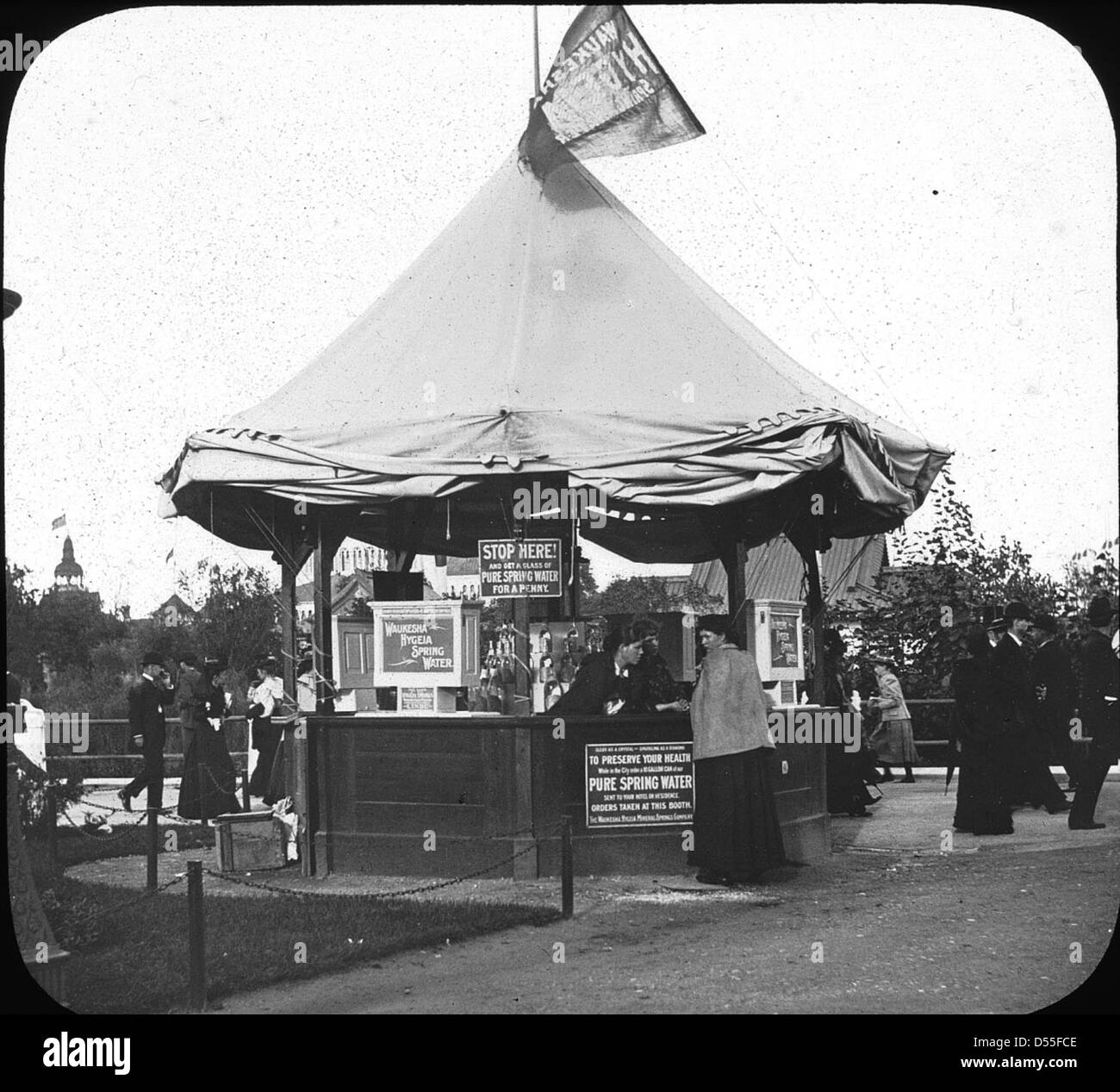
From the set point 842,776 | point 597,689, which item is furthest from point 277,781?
point 842,776

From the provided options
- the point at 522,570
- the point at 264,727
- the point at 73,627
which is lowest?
the point at 264,727

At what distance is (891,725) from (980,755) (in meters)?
5.33

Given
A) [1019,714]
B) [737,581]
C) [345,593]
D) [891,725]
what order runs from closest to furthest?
[737,581] → [1019,714] → [891,725] → [345,593]

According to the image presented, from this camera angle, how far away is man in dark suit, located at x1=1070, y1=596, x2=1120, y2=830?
512 inches

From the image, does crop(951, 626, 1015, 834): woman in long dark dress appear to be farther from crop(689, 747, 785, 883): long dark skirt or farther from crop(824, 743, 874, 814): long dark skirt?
crop(689, 747, 785, 883): long dark skirt

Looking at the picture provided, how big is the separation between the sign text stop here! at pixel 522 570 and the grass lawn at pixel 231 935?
2453 mm

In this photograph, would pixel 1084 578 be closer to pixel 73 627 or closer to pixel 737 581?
pixel 737 581

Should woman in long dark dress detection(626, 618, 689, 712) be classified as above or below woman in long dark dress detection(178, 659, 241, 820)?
above

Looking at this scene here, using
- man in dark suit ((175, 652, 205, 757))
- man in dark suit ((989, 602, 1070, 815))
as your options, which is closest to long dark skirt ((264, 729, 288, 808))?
man in dark suit ((175, 652, 205, 757))

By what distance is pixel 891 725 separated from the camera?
19.4 m

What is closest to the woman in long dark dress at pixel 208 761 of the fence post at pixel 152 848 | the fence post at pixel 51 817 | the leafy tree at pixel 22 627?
the leafy tree at pixel 22 627

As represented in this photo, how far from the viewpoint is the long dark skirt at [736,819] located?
1152 cm

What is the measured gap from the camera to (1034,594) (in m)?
20.4

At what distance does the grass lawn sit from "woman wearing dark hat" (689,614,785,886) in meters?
1.69
